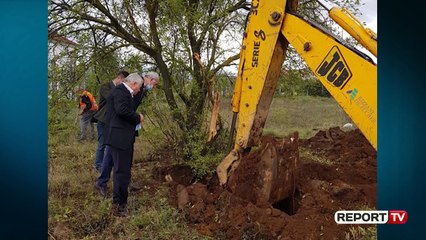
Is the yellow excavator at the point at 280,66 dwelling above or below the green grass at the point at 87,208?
above

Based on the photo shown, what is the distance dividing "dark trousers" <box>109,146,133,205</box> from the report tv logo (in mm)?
2228

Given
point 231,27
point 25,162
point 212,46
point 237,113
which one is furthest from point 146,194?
point 25,162

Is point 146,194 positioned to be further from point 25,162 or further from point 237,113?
point 25,162

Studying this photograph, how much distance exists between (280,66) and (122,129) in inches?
58.6

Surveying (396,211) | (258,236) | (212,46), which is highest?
(212,46)

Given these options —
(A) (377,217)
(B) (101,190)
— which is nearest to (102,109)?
(B) (101,190)

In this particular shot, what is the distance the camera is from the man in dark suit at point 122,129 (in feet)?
12.7

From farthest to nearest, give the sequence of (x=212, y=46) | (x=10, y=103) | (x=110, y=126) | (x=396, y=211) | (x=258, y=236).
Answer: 1. (x=212, y=46)
2. (x=110, y=126)
3. (x=258, y=236)
4. (x=396, y=211)
5. (x=10, y=103)

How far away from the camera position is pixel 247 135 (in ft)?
13.3

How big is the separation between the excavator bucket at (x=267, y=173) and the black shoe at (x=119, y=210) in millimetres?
968

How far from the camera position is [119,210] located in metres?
4.01

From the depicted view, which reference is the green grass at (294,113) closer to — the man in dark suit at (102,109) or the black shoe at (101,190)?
the man in dark suit at (102,109)

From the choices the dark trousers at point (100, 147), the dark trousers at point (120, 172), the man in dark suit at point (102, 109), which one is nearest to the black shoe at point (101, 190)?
the dark trousers at point (120, 172)

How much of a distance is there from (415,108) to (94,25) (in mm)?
3661
